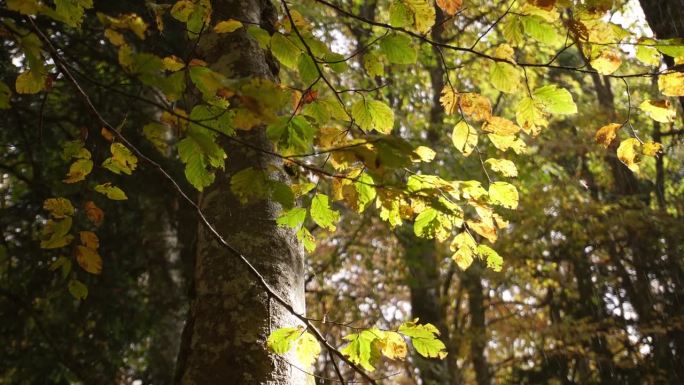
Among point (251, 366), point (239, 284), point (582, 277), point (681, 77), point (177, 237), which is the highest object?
point (582, 277)

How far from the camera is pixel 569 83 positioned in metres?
10.2

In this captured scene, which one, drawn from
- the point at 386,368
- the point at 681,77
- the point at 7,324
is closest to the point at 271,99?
the point at 681,77

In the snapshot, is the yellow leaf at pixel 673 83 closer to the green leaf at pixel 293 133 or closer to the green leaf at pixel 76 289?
the green leaf at pixel 293 133

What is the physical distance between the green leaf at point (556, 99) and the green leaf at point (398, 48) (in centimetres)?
37

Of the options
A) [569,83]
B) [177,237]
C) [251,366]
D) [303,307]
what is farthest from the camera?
[569,83]

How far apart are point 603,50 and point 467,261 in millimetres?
712

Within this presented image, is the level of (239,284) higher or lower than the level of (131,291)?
lower

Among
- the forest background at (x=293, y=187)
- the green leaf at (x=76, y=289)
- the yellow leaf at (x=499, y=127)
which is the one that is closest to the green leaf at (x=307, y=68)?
the forest background at (x=293, y=187)

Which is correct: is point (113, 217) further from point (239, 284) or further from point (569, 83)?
point (569, 83)

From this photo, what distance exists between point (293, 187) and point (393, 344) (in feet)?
1.84

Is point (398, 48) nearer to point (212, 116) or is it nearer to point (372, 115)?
point (372, 115)

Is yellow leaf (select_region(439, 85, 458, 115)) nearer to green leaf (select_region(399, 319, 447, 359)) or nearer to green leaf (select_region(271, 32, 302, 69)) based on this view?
green leaf (select_region(271, 32, 302, 69))

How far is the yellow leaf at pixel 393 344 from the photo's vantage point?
123 cm

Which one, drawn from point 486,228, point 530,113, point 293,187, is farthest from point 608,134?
point 293,187
